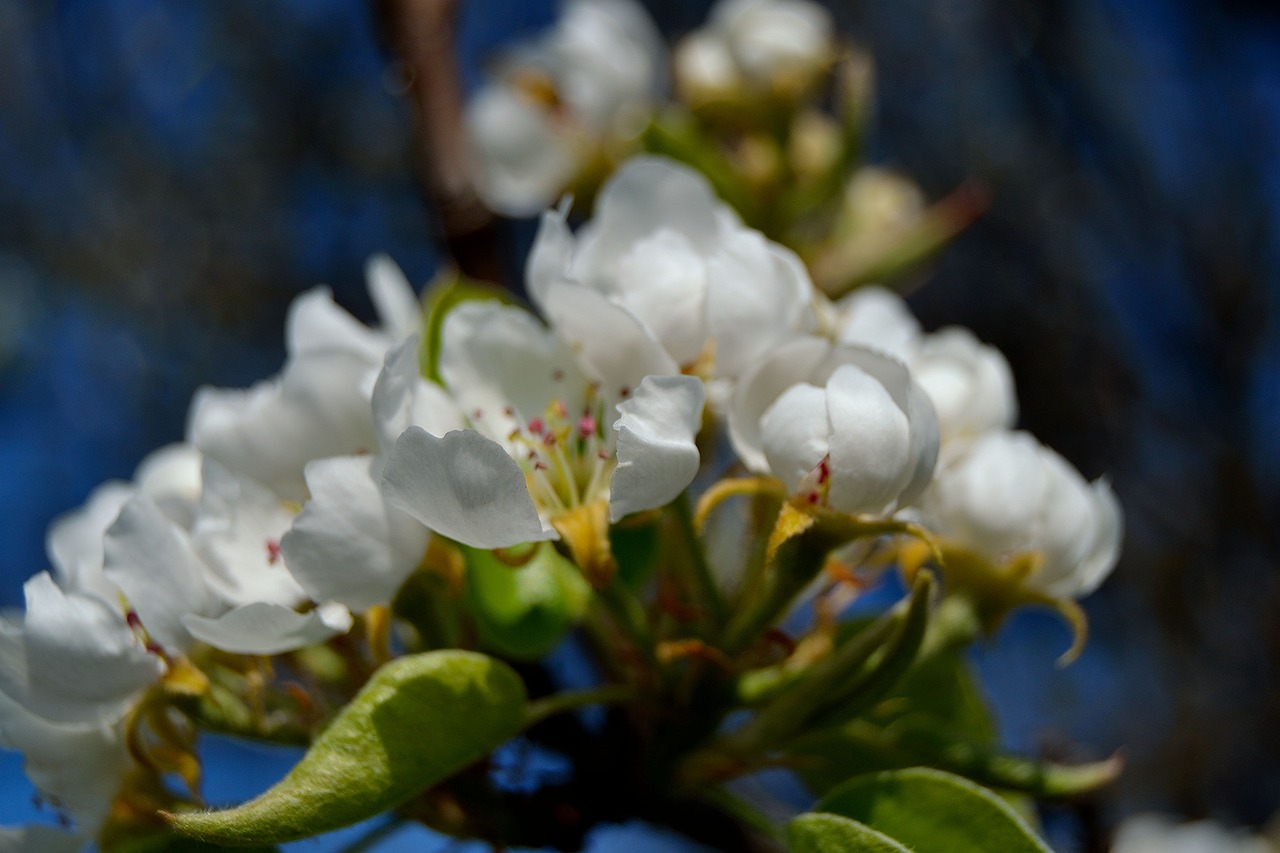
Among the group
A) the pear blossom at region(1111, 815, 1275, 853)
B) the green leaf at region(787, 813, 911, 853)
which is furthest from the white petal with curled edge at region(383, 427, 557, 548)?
the pear blossom at region(1111, 815, 1275, 853)

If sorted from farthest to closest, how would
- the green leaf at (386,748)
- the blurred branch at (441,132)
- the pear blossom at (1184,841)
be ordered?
the pear blossom at (1184,841) < the blurred branch at (441,132) < the green leaf at (386,748)

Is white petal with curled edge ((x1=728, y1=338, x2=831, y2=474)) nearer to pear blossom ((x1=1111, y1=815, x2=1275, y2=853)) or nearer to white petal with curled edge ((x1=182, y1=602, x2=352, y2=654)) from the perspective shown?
white petal with curled edge ((x1=182, y1=602, x2=352, y2=654))

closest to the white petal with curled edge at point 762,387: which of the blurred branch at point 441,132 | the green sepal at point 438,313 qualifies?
the green sepal at point 438,313

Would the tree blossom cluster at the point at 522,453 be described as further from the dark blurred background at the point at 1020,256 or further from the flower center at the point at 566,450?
the dark blurred background at the point at 1020,256

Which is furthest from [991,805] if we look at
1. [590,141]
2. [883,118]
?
[883,118]

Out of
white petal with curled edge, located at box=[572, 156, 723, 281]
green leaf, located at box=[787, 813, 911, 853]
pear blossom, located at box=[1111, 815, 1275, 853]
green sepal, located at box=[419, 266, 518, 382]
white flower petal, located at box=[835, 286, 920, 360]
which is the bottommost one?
pear blossom, located at box=[1111, 815, 1275, 853]
